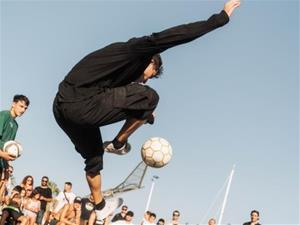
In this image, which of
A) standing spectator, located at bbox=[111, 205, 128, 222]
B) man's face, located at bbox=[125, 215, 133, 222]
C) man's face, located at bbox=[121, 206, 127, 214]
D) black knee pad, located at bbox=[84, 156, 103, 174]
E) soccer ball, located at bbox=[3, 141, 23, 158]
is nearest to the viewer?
black knee pad, located at bbox=[84, 156, 103, 174]

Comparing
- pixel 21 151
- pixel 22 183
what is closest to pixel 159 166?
pixel 21 151

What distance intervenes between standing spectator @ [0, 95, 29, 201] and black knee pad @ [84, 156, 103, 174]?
1.75 meters

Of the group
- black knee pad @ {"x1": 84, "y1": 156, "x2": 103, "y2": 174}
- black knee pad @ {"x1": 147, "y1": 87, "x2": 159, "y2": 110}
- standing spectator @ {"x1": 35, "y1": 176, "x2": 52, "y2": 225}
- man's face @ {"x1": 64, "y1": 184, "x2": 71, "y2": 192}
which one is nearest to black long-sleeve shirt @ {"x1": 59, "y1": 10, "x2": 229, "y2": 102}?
black knee pad @ {"x1": 147, "y1": 87, "x2": 159, "y2": 110}

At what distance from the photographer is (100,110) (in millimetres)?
5867

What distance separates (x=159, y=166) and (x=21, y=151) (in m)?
2.58

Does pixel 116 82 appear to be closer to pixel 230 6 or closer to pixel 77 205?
pixel 230 6

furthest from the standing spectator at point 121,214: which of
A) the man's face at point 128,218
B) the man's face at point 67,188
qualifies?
the man's face at point 67,188

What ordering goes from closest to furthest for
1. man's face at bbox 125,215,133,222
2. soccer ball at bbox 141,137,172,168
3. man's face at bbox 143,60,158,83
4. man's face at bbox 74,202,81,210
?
man's face at bbox 143,60,158,83 → soccer ball at bbox 141,137,172,168 → man's face at bbox 74,202,81,210 → man's face at bbox 125,215,133,222

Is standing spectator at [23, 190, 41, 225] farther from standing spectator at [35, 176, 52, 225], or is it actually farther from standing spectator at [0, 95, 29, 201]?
standing spectator at [0, 95, 29, 201]

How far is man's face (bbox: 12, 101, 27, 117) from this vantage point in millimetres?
8615

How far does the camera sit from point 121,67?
5.98 metres

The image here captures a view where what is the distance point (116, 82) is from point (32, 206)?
926 cm

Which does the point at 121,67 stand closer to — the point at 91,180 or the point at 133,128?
the point at 133,128

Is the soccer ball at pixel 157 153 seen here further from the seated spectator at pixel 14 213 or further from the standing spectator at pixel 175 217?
the standing spectator at pixel 175 217
